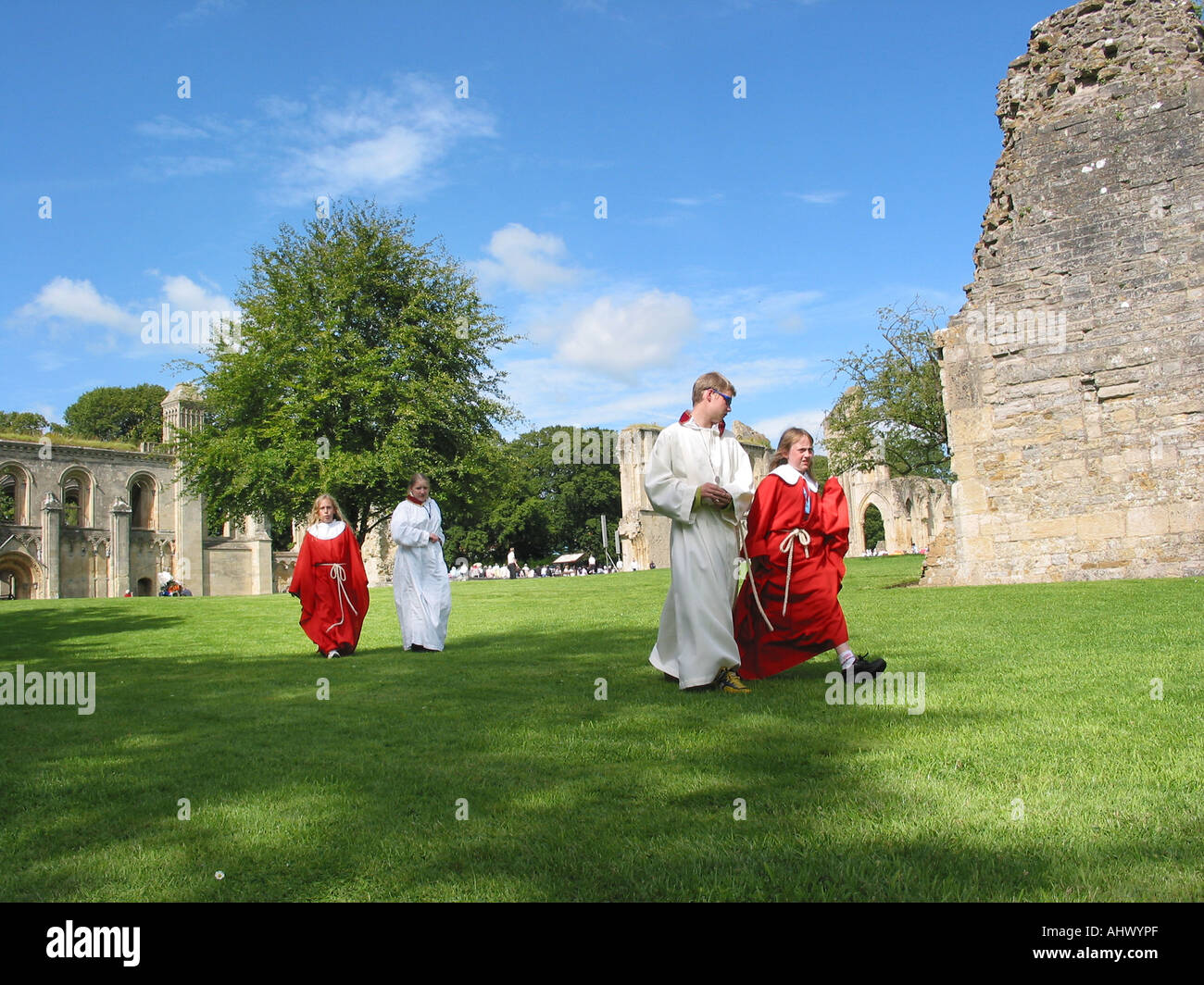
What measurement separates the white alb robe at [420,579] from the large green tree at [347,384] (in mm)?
13123

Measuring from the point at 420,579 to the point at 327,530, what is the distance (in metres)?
1.40

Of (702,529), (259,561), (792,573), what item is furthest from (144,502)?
(792,573)

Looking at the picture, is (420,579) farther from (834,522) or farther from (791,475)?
(834,522)

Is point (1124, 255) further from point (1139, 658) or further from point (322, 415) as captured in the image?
point (322, 415)

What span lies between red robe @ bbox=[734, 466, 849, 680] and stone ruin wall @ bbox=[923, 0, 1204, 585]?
448 inches

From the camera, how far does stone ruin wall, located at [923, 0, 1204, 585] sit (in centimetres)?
1581

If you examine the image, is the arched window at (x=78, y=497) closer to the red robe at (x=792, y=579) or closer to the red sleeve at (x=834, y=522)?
the red robe at (x=792, y=579)

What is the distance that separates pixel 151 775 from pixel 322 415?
2273cm

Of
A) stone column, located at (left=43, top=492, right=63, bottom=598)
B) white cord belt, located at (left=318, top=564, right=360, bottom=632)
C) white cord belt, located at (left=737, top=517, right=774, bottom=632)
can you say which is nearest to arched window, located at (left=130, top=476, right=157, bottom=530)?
stone column, located at (left=43, top=492, right=63, bottom=598)

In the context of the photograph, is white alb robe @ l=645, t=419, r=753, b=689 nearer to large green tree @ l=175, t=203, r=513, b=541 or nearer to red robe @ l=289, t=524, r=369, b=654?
red robe @ l=289, t=524, r=369, b=654

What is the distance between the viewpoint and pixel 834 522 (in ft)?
24.3

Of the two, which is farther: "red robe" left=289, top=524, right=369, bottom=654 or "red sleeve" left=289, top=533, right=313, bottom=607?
"red sleeve" left=289, top=533, right=313, bottom=607

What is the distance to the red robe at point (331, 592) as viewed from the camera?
10.7m

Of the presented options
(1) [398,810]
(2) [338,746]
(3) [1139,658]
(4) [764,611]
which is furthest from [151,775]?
(3) [1139,658]
